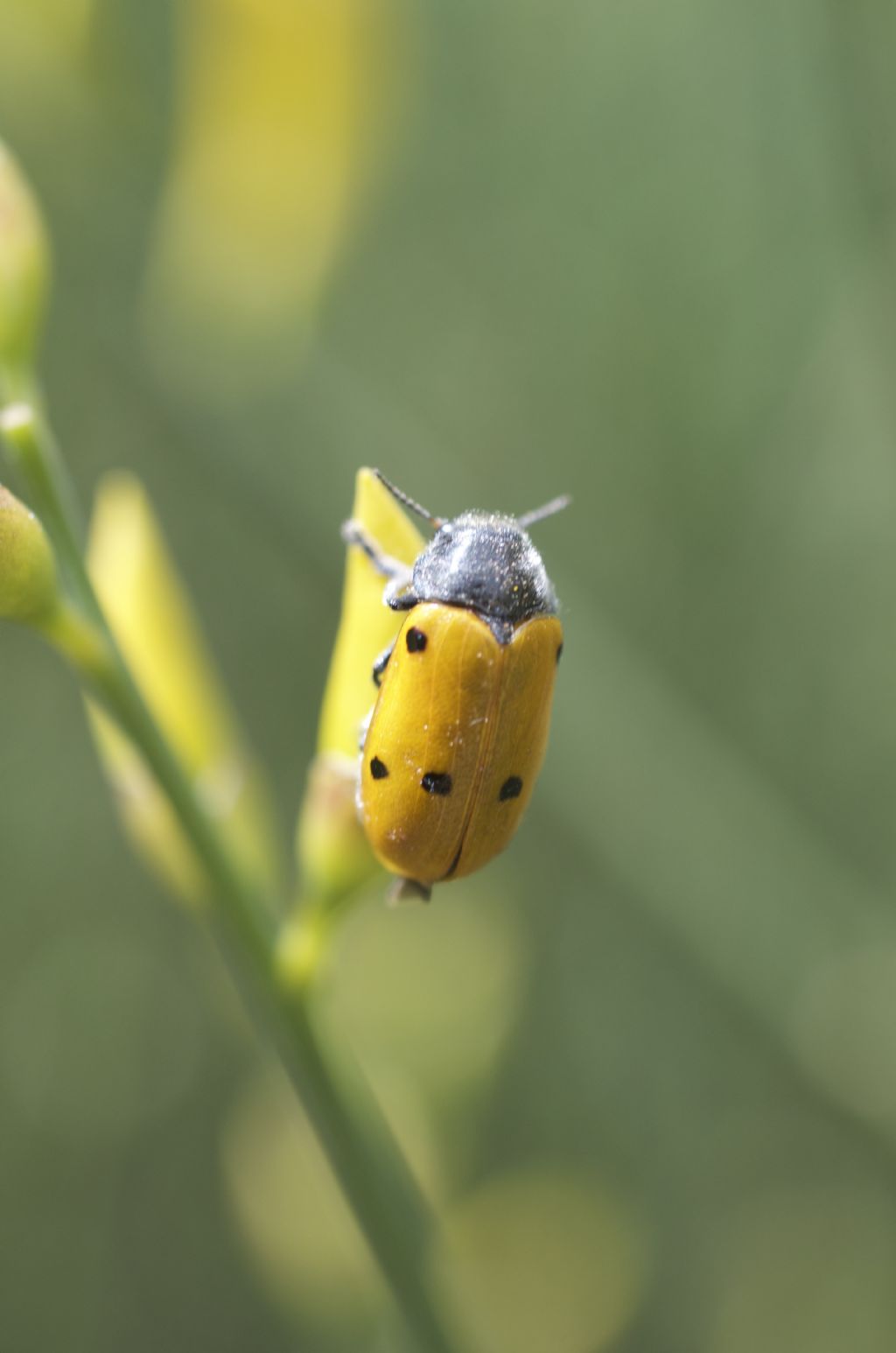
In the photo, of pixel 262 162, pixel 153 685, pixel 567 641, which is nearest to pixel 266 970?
pixel 153 685

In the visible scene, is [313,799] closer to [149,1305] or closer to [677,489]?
[149,1305]

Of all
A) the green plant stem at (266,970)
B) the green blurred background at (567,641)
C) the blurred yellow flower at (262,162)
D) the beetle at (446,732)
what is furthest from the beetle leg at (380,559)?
the blurred yellow flower at (262,162)

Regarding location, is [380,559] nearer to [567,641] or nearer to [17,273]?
[17,273]

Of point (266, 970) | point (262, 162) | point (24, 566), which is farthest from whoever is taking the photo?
point (262, 162)

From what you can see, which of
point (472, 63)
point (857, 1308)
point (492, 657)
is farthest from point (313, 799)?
point (472, 63)

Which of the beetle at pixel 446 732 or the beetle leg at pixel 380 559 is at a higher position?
the beetle leg at pixel 380 559

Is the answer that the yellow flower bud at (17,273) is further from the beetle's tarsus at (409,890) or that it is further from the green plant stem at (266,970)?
the beetle's tarsus at (409,890)


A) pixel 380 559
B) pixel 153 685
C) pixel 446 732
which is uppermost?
pixel 153 685
